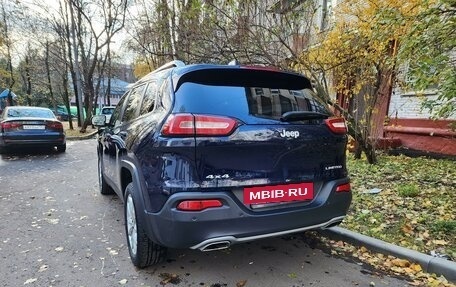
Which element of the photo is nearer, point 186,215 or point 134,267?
point 186,215

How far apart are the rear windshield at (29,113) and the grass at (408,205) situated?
939 centimetres

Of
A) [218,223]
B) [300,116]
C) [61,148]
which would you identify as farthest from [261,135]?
[61,148]

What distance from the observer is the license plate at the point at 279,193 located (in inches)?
105

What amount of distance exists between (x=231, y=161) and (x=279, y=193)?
49 cm

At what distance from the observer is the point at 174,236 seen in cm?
258

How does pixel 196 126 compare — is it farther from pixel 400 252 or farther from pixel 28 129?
pixel 28 129

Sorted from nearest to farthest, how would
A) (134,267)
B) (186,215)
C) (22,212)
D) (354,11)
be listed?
(186,215), (134,267), (22,212), (354,11)

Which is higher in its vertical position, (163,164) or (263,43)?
(263,43)

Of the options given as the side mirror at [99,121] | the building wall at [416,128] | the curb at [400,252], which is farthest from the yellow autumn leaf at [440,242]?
the building wall at [416,128]

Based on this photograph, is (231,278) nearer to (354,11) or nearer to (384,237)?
(384,237)

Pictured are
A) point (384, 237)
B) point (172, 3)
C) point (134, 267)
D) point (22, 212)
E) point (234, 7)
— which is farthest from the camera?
point (172, 3)

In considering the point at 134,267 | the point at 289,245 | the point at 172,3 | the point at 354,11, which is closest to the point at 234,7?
the point at 354,11

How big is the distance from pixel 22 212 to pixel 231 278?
3.68m

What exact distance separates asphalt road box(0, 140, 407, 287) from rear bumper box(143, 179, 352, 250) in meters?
0.56
